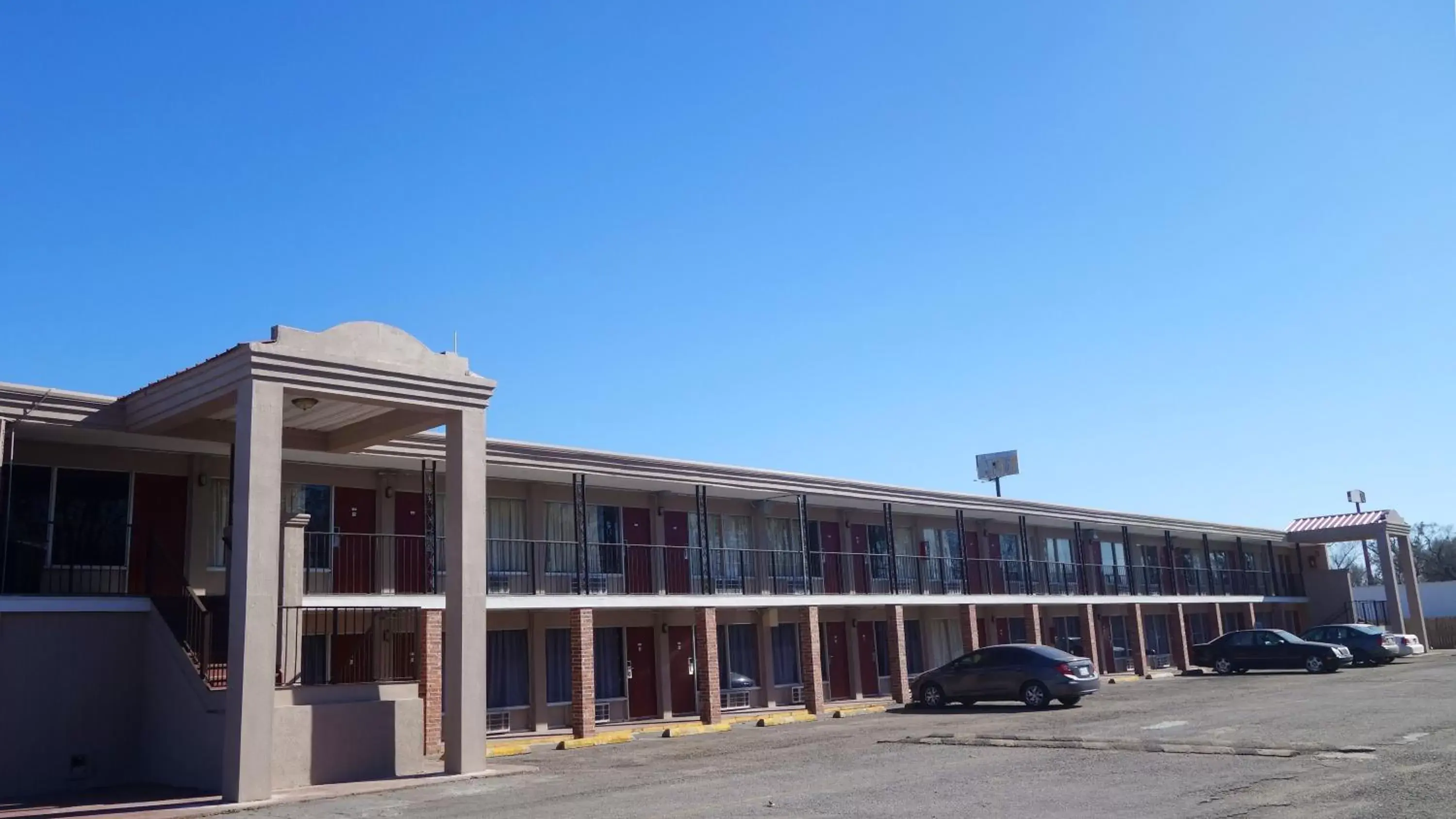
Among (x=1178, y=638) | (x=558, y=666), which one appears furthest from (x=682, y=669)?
(x=1178, y=638)

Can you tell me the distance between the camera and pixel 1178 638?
37.0 m

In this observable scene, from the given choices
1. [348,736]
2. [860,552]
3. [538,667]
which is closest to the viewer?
[348,736]

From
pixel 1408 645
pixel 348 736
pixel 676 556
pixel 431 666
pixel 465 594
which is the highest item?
pixel 676 556

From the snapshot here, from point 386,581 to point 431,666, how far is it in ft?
7.72

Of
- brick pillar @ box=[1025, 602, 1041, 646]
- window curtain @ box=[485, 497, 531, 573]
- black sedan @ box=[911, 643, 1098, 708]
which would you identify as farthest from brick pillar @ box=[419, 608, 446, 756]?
brick pillar @ box=[1025, 602, 1041, 646]

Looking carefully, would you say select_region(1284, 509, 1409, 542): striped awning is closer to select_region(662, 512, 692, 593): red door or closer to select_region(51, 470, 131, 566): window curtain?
select_region(662, 512, 692, 593): red door

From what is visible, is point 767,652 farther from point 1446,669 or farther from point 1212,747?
point 1446,669

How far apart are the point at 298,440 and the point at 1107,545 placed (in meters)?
29.5

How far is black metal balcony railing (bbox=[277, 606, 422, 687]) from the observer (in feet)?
57.5

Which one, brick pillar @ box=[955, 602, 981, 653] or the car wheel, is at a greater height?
brick pillar @ box=[955, 602, 981, 653]

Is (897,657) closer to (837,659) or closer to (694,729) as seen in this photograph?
(837,659)

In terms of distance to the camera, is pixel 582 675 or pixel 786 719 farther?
pixel 786 719

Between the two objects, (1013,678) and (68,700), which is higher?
(68,700)

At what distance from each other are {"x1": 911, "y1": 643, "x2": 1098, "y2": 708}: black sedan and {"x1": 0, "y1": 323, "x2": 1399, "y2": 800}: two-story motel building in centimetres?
247
